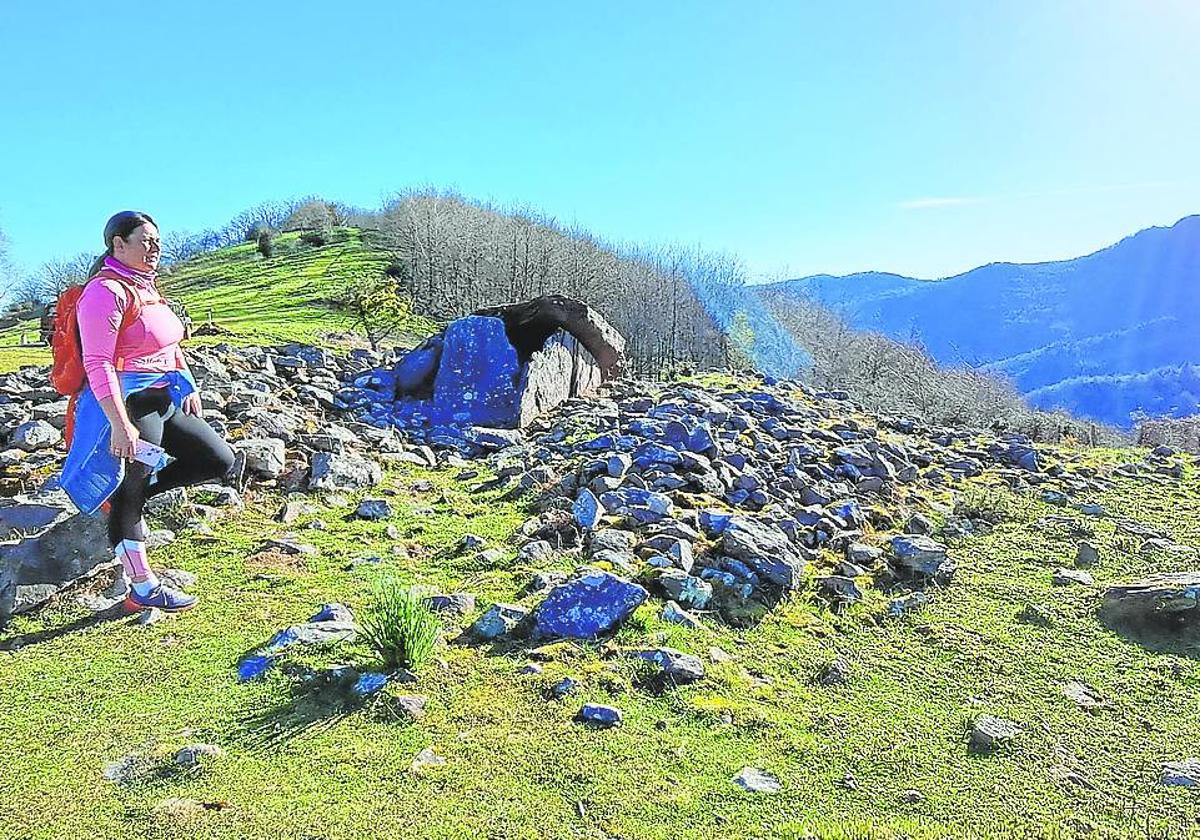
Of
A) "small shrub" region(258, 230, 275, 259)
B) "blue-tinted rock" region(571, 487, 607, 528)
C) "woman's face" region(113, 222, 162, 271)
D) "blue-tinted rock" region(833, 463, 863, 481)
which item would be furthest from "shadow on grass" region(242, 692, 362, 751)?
"small shrub" region(258, 230, 275, 259)

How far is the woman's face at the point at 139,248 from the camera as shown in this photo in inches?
149

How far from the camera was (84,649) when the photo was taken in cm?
385

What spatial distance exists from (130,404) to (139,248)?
2.85 feet

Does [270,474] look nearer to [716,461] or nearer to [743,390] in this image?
[716,461]

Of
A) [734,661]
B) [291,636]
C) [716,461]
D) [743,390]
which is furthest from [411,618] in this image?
[743,390]

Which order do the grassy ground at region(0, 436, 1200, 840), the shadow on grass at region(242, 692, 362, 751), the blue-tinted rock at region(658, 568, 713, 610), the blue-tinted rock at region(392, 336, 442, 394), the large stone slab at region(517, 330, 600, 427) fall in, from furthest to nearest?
1. the blue-tinted rock at region(392, 336, 442, 394)
2. the large stone slab at region(517, 330, 600, 427)
3. the blue-tinted rock at region(658, 568, 713, 610)
4. the shadow on grass at region(242, 692, 362, 751)
5. the grassy ground at region(0, 436, 1200, 840)

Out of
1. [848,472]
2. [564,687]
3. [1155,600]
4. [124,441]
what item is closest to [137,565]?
[124,441]

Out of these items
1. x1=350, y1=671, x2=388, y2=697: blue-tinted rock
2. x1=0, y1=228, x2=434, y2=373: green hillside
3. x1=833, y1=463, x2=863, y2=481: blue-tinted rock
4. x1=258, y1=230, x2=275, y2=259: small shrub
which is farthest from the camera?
x1=258, y1=230, x2=275, y2=259: small shrub

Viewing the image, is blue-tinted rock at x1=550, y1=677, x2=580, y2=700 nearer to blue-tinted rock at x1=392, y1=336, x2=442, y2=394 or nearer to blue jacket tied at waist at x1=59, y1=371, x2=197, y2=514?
blue jacket tied at waist at x1=59, y1=371, x2=197, y2=514

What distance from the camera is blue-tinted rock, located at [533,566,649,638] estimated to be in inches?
164

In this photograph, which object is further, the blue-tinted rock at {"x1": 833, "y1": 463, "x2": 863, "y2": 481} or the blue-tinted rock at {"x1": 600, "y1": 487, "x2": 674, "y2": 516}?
the blue-tinted rock at {"x1": 833, "y1": 463, "x2": 863, "y2": 481}

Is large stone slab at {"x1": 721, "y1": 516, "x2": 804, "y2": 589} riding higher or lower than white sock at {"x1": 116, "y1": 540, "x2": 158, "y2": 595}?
lower

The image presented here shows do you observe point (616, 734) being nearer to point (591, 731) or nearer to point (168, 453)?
point (591, 731)

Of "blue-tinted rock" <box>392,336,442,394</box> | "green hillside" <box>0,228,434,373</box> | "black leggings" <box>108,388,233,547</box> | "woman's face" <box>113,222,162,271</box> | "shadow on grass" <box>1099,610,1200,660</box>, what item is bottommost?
"shadow on grass" <box>1099,610,1200,660</box>
